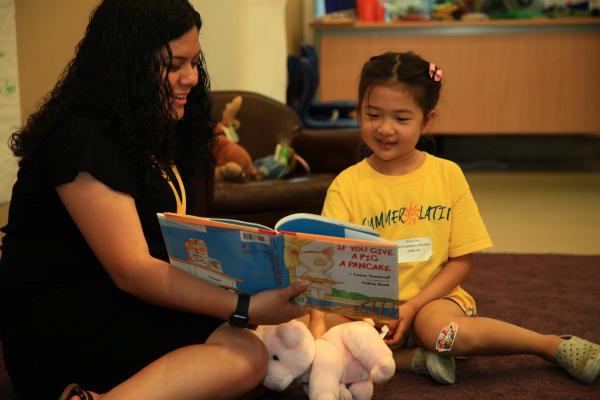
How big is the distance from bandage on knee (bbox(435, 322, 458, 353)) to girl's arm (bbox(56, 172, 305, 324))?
48cm

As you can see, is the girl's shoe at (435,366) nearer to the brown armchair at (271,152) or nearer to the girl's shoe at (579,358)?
the girl's shoe at (579,358)

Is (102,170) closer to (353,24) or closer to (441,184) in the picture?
(441,184)

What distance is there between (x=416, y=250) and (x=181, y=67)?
0.73 m

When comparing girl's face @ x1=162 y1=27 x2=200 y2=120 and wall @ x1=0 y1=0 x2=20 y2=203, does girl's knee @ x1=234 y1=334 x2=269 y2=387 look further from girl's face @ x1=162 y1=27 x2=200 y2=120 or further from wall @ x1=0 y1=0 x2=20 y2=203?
wall @ x1=0 y1=0 x2=20 y2=203

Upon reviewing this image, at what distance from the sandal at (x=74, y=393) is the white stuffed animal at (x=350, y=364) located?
45 cm

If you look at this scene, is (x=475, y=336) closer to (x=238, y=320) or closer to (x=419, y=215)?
(x=419, y=215)

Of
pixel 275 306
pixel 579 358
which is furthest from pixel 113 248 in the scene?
pixel 579 358

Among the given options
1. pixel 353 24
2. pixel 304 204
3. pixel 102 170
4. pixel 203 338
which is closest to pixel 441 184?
pixel 203 338

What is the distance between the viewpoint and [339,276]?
50.7 inches

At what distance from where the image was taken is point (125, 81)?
4.52 feet

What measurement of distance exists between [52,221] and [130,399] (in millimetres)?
363

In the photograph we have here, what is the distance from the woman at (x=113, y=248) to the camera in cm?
133

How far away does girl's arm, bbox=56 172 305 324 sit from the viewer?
1315 millimetres

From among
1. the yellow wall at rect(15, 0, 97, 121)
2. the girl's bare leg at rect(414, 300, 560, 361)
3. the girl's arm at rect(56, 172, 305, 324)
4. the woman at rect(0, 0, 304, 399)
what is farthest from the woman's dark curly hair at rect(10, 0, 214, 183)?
the yellow wall at rect(15, 0, 97, 121)
